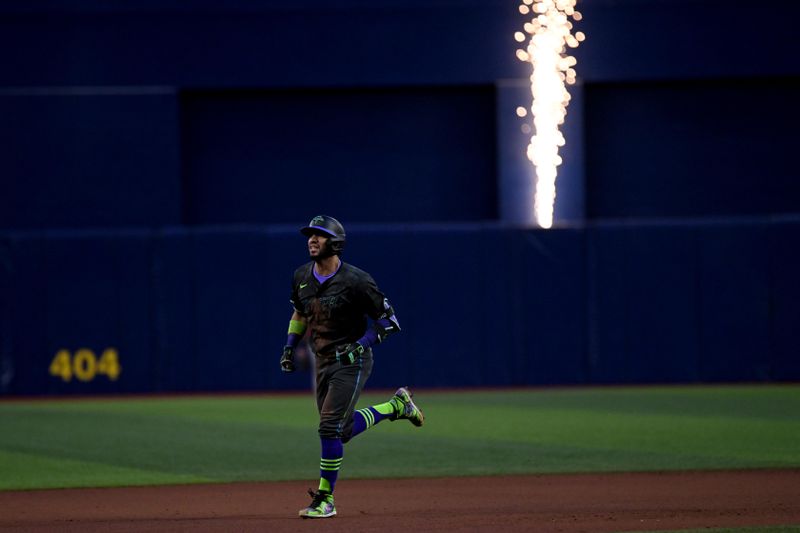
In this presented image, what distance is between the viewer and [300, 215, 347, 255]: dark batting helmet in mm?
9266

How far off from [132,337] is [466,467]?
10.9m

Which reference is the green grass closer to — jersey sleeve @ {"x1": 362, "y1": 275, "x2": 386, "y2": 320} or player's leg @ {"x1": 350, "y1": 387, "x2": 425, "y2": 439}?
player's leg @ {"x1": 350, "y1": 387, "x2": 425, "y2": 439}

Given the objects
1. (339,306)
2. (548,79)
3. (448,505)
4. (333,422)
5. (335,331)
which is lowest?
(448,505)

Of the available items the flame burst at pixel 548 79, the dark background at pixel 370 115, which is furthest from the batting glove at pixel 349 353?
the flame burst at pixel 548 79

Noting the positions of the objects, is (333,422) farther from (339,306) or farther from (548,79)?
(548,79)

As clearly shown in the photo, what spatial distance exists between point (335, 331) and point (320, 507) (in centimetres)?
120

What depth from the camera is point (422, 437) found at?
15.1m

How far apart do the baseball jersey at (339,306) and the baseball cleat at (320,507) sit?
951 millimetres

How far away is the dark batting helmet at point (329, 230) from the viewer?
927 centimetres

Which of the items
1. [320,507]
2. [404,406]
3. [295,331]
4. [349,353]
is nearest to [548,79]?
[404,406]

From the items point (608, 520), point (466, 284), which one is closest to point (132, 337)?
point (466, 284)

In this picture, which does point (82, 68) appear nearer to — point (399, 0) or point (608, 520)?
point (399, 0)

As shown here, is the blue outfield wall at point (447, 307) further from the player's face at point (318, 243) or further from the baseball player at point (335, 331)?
the player's face at point (318, 243)

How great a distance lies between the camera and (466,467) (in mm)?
12367
